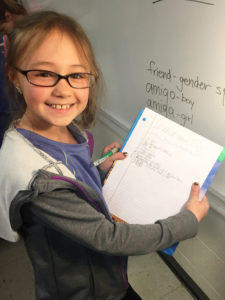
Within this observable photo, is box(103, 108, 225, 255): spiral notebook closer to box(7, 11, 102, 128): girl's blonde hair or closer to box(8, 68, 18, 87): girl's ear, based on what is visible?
box(7, 11, 102, 128): girl's blonde hair

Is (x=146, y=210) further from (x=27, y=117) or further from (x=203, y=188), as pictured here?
(x=27, y=117)

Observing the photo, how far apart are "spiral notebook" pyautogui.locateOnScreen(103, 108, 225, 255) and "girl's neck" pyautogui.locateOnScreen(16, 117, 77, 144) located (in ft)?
0.57

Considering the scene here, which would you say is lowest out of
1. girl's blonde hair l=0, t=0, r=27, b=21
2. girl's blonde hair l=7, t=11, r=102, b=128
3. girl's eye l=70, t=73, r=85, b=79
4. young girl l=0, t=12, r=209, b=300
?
young girl l=0, t=12, r=209, b=300

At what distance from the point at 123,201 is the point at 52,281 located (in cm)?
28

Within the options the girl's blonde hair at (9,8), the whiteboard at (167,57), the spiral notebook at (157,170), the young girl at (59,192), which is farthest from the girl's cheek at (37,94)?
the girl's blonde hair at (9,8)

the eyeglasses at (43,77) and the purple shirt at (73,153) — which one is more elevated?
the eyeglasses at (43,77)

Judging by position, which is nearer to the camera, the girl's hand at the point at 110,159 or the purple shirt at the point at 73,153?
the purple shirt at the point at 73,153

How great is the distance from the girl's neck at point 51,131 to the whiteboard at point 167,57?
1.10 ft

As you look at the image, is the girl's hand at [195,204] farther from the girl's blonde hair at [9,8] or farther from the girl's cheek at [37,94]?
the girl's blonde hair at [9,8]

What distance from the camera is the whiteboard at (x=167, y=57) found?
66cm

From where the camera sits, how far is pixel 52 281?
0.67 m

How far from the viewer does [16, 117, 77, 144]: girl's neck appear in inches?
26.3

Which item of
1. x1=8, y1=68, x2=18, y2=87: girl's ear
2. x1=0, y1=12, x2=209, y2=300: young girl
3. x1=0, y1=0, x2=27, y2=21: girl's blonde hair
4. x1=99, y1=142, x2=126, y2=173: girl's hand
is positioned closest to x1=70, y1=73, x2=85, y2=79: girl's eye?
x1=0, y1=12, x2=209, y2=300: young girl

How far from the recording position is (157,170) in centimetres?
72
